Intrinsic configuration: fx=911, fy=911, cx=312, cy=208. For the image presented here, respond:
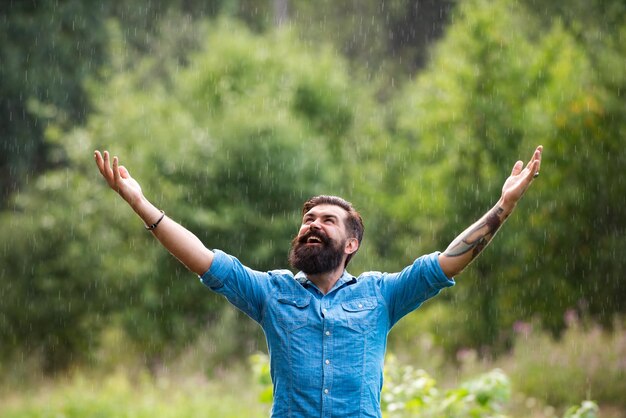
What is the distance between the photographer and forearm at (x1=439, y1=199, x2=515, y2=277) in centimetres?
425

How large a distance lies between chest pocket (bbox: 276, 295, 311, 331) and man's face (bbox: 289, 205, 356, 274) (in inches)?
5.8

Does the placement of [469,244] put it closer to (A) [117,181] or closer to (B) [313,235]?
(B) [313,235]

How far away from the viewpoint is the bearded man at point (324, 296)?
411cm

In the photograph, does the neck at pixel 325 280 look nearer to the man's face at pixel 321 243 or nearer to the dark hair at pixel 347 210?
the man's face at pixel 321 243

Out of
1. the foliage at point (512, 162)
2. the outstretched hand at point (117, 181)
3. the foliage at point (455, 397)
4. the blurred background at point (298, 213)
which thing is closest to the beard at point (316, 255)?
the outstretched hand at point (117, 181)

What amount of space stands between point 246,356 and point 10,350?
4.11 m

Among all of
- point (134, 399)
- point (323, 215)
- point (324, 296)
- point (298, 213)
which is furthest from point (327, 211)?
point (298, 213)

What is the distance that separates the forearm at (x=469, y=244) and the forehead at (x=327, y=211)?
0.56 metres

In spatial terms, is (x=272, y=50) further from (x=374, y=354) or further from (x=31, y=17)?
(x=374, y=354)

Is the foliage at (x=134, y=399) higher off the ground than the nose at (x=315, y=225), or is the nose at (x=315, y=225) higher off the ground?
the foliage at (x=134, y=399)

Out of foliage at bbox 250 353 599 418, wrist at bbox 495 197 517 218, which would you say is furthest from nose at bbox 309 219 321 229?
foliage at bbox 250 353 599 418

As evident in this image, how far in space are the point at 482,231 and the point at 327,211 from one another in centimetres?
76

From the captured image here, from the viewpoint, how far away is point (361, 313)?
14.0 feet

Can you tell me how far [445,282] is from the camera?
14.0 ft
